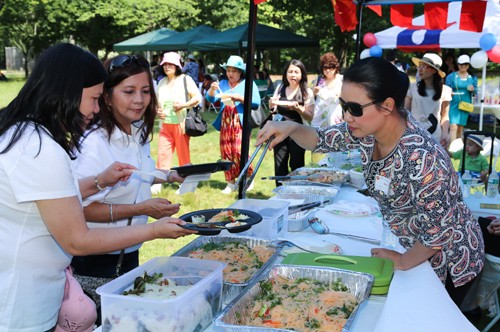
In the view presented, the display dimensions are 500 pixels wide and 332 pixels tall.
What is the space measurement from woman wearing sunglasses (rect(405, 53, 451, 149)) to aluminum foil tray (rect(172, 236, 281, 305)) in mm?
4582

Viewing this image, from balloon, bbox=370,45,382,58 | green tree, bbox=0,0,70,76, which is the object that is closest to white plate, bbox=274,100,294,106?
balloon, bbox=370,45,382,58

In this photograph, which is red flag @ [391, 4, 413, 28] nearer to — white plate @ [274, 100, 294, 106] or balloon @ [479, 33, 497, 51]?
white plate @ [274, 100, 294, 106]

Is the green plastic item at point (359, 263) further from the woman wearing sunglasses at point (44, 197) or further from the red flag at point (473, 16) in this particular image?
the red flag at point (473, 16)

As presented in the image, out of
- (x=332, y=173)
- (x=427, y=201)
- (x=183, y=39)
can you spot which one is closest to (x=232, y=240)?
(x=427, y=201)

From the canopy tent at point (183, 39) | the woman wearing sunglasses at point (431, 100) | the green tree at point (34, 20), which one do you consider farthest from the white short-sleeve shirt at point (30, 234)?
the green tree at point (34, 20)

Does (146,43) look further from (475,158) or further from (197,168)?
(197,168)

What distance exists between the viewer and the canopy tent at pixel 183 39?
42.8 ft

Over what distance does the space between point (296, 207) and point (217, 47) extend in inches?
387

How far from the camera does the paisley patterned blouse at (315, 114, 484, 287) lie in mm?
1674

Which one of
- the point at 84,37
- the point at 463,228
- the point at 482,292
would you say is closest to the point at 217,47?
the point at 482,292

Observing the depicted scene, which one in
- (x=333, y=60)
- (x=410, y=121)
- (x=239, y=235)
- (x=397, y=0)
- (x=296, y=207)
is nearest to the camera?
(x=410, y=121)

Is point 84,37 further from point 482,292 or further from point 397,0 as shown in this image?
point 482,292

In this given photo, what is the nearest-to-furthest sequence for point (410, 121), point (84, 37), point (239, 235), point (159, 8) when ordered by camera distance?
point (410, 121), point (239, 235), point (159, 8), point (84, 37)

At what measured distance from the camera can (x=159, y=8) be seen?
2189 cm
